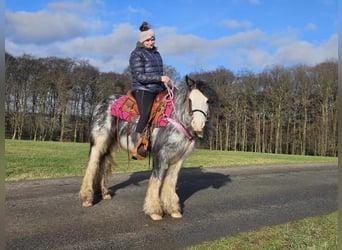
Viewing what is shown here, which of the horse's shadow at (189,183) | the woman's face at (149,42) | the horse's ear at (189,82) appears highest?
the woman's face at (149,42)

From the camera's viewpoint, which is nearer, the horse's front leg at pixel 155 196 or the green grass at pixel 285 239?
the green grass at pixel 285 239

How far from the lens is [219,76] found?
146ft

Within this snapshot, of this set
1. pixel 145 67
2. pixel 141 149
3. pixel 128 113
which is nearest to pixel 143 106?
pixel 128 113

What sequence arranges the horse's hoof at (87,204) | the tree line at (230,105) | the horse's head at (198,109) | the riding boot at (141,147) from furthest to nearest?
1. the tree line at (230,105)
2. the horse's hoof at (87,204)
3. the riding boot at (141,147)
4. the horse's head at (198,109)

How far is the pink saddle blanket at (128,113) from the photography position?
248 inches

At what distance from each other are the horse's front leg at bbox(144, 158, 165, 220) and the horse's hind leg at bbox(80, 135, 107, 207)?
1.31 metres

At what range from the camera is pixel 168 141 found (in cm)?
613

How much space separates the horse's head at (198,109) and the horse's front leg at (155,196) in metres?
0.98

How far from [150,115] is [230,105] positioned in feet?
124

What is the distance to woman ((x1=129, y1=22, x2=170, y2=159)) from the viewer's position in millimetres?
6242

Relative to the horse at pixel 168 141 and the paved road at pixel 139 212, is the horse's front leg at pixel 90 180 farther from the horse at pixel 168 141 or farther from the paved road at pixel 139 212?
the paved road at pixel 139 212

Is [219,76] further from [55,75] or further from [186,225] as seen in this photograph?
[186,225]

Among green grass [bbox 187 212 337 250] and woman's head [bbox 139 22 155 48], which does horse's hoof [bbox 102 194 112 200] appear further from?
woman's head [bbox 139 22 155 48]

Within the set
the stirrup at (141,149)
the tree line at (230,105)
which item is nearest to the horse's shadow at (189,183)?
the stirrup at (141,149)
